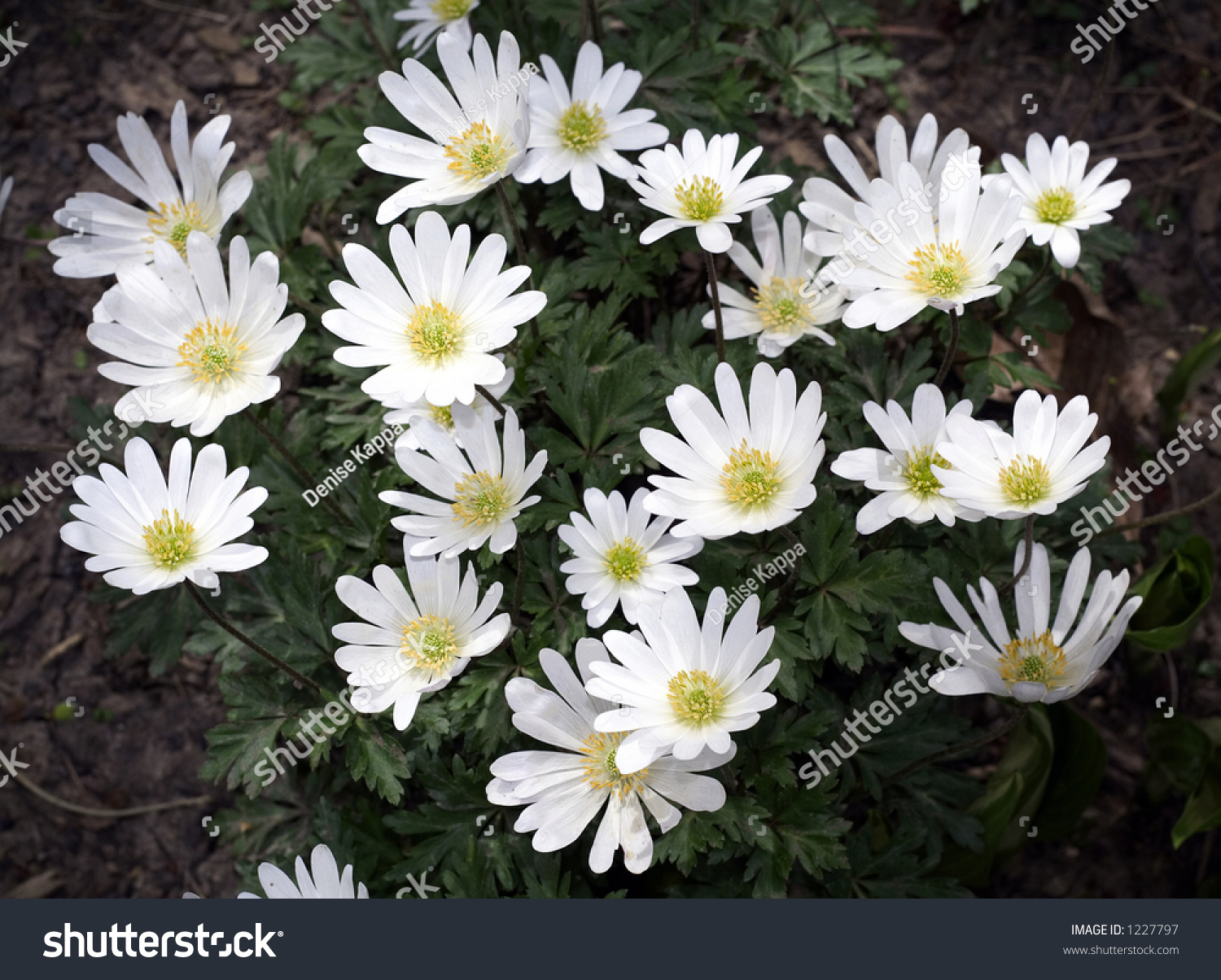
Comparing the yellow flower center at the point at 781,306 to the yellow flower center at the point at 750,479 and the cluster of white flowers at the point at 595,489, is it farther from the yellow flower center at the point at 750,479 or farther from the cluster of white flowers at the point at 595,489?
the yellow flower center at the point at 750,479

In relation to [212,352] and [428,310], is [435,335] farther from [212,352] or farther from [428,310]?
[212,352]

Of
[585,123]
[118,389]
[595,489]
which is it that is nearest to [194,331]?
[595,489]

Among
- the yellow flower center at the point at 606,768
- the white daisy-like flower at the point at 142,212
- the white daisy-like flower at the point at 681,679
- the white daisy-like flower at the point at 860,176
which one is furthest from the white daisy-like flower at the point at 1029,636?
the white daisy-like flower at the point at 142,212

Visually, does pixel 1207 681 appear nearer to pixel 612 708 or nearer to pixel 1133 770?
pixel 1133 770

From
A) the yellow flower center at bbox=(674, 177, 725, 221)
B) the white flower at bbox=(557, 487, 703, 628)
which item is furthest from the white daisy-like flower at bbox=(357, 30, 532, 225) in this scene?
the white flower at bbox=(557, 487, 703, 628)

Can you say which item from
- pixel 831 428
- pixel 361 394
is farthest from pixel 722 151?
pixel 361 394
